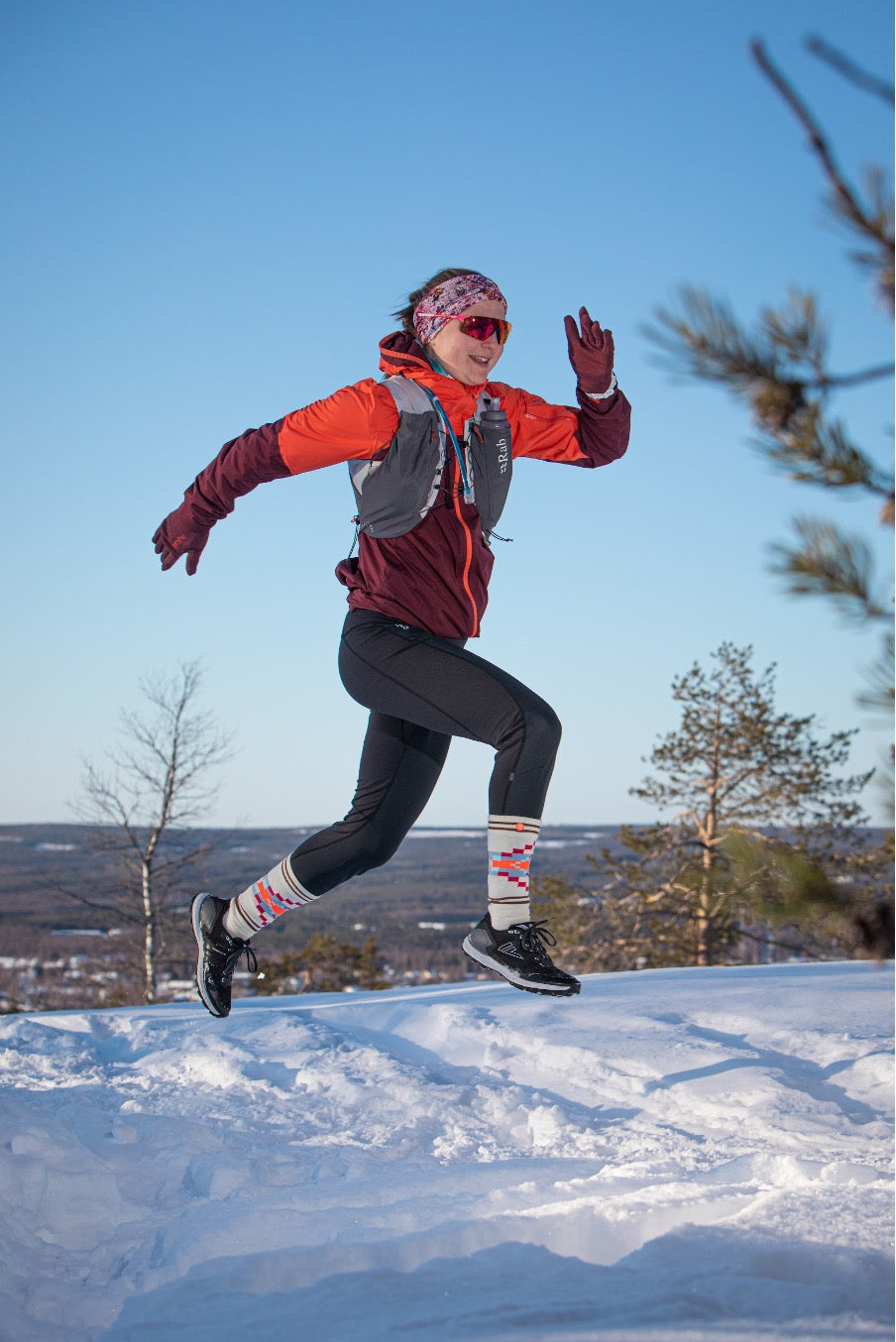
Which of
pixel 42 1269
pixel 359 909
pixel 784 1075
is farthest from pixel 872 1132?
pixel 359 909

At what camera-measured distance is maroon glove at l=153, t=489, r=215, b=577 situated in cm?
287

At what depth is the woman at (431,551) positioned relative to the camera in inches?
102

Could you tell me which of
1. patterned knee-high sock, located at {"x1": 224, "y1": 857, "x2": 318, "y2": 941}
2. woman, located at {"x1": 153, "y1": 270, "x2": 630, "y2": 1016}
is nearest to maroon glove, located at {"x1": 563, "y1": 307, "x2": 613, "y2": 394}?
woman, located at {"x1": 153, "y1": 270, "x2": 630, "y2": 1016}

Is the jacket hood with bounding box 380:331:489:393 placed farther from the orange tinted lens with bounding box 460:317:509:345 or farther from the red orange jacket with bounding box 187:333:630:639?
the orange tinted lens with bounding box 460:317:509:345

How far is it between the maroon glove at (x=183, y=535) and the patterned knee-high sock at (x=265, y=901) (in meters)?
0.93

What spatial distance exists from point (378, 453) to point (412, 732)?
797 millimetres

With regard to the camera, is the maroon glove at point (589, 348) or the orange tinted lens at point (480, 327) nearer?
the maroon glove at point (589, 348)

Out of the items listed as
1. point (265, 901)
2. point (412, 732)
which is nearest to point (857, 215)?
point (412, 732)

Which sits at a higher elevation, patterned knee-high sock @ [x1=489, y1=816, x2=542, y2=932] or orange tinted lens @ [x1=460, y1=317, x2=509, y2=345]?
orange tinted lens @ [x1=460, y1=317, x2=509, y2=345]

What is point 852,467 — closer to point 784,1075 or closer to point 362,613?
point 362,613

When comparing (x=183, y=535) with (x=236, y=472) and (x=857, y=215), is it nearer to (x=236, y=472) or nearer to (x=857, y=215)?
(x=236, y=472)

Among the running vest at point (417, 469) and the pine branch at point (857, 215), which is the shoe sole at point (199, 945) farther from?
the pine branch at point (857, 215)

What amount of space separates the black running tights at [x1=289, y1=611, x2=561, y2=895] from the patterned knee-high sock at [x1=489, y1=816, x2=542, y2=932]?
0.11 ft

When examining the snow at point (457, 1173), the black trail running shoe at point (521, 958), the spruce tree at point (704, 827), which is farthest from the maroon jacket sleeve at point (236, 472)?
the spruce tree at point (704, 827)
